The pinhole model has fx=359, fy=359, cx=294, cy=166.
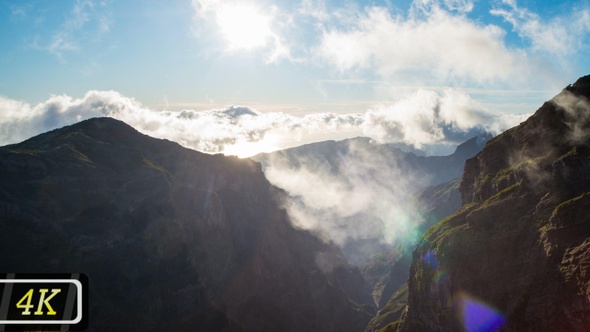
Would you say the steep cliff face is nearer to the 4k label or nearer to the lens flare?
the lens flare

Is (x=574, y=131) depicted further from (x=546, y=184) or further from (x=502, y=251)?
(x=502, y=251)

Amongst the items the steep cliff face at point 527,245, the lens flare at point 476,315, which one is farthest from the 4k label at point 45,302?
the lens flare at point 476,315

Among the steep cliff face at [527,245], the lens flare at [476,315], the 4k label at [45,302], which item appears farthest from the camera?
the lens flare at [476,315]

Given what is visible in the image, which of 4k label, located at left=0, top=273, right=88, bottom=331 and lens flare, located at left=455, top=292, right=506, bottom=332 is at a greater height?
4k label, located at left=0, top=273, right=88, bottom=331

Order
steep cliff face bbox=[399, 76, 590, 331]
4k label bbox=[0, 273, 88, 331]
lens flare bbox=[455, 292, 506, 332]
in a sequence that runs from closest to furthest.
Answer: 4k label bbox=[0, 273, 88, 331] < steep cliff face bbox=[399, 76, 590, 331] < lens flare bbox=[455, 292, 506, 332]

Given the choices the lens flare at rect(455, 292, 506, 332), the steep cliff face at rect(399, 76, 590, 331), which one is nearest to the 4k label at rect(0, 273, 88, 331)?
the steep cliff face at rect(399, 76, 590, 331)

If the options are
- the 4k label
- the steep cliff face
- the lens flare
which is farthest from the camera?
the lens flare

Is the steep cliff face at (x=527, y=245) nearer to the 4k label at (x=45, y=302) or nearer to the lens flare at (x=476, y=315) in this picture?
the lens flare at (x=476, y=315)

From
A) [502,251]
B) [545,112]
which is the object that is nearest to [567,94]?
[545,112]

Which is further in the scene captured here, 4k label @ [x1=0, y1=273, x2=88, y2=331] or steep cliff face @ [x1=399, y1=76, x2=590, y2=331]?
steep cliff face @ [x1=399, y1=76, x2=590, y2=331]
